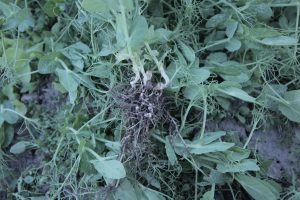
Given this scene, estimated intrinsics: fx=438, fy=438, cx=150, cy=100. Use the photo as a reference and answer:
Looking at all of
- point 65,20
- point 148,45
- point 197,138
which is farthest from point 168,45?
point 65,20

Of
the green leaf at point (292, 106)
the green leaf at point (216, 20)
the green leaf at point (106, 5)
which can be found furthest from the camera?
the green leaf at point (216, 20)

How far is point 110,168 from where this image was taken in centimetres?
114

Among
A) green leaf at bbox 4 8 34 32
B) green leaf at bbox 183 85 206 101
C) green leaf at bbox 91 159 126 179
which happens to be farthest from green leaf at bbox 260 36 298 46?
green leaf at bbox 4 8 34 32

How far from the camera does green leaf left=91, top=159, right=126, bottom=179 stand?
3.66 feet

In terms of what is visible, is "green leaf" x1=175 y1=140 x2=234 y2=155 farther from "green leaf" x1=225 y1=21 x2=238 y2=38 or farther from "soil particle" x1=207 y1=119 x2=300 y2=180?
"green leaf" x1=225 y1=21 x2=238 y2=38

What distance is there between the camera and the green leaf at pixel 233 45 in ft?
4.45

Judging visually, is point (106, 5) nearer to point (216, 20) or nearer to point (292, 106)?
point (216, 20)

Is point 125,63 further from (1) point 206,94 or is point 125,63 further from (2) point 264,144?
(2) point 264,144

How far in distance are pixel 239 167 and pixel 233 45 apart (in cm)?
41

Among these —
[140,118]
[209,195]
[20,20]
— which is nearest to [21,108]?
[20,20]

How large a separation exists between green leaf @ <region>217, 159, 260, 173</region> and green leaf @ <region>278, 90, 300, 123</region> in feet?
0.77

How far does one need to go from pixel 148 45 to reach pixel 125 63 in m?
0.11

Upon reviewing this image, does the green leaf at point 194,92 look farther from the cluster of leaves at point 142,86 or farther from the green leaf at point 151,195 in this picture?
the green leaf at point 151,195

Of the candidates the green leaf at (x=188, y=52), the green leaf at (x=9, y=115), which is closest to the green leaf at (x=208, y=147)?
the green leaf at (x=188, y=52)
